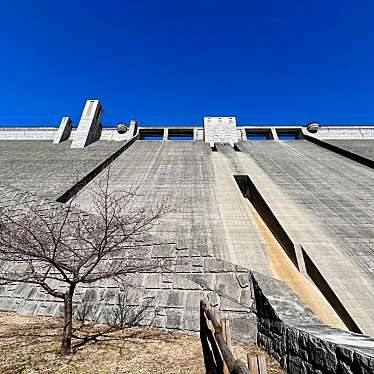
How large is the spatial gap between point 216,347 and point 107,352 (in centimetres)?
161

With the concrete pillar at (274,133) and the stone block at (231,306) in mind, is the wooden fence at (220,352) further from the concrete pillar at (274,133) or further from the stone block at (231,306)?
the concrete pillar at (274,133)

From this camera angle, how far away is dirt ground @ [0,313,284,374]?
3016 millimetres

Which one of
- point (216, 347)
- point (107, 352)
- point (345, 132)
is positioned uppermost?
point (345, 132)

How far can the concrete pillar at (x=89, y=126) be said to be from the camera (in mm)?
16436

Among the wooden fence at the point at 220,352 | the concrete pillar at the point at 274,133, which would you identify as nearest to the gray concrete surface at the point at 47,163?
the wooden fence at the point at 220,352

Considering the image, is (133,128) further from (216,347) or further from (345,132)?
(216,347)

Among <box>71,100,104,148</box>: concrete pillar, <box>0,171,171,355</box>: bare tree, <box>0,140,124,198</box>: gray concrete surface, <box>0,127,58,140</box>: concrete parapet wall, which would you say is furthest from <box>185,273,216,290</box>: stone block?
<box>0,127,58,140</box>: concrete parapet wall

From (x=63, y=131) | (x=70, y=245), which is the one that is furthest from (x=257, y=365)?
(x=63, y=131)

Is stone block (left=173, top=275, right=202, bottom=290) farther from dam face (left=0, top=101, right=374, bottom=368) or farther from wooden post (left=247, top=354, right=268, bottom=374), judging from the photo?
wooden post (left=247, top=354, right=268, bottom=374)

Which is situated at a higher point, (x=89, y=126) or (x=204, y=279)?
(x=89, y=126)

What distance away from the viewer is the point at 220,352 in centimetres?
241

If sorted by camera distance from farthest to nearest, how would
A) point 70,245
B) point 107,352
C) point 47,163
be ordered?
point 47,163, point 70,245, point 107,352

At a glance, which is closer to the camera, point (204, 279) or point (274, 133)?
point (204, 279)

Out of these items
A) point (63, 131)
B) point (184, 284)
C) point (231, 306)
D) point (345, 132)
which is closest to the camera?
point (231, 306)
